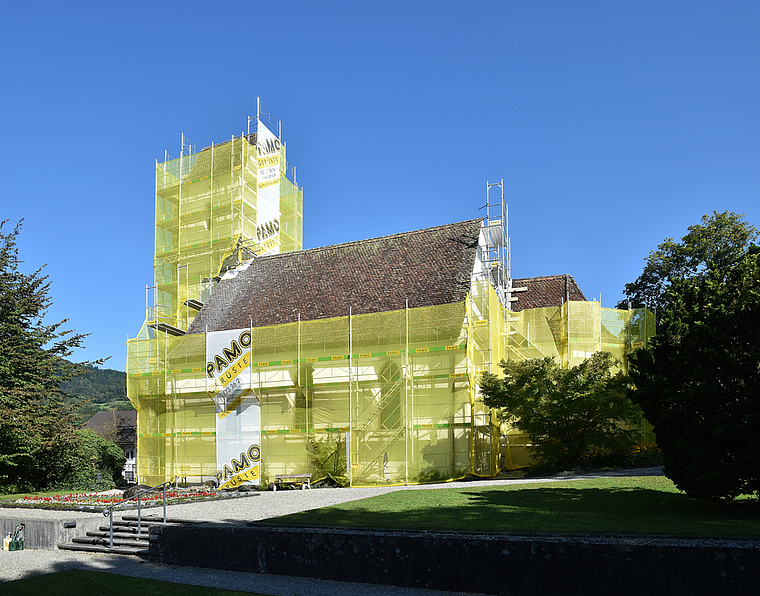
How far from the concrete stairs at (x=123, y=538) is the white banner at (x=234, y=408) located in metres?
11.2

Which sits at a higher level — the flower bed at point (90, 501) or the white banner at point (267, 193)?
the white banner at point (267, 193)

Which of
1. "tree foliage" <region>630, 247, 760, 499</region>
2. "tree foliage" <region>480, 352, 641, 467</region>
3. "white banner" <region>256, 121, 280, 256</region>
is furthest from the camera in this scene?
"white banner" <region>256, 121, 280, 256</region>

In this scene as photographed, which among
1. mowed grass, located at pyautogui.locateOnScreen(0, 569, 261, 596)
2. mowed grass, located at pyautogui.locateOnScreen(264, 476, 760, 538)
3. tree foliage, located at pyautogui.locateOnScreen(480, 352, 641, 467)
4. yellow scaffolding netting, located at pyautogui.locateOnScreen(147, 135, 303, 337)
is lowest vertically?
mowed grass, located at pyautogui.locateOnScreen(0, 569, 261, 596)

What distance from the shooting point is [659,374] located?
10.9 meters

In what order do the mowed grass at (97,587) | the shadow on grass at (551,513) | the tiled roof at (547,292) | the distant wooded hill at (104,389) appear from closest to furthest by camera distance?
1. the mowed grass at (97,587)
2. the shadow on grass at (551,513)
3. the tiled roof at (547,292)
4. the distant wooded hill at (104,389)

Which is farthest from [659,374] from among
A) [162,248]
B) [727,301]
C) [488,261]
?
[162,248]

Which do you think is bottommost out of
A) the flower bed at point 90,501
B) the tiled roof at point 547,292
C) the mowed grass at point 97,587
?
the flower bed at point 90,501

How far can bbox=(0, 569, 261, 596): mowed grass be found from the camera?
332 inches

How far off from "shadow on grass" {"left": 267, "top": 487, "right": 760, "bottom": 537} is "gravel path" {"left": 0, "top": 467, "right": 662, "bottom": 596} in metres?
1.29

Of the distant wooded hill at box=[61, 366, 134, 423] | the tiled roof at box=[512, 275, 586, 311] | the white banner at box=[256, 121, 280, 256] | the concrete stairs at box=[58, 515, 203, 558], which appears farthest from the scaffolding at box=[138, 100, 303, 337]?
the distant wooded hill at box=[61, 366, 134, 423]

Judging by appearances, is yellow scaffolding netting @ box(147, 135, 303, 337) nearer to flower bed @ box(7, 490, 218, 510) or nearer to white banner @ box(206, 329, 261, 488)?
white banner @ box(206, 329, 261, 488)

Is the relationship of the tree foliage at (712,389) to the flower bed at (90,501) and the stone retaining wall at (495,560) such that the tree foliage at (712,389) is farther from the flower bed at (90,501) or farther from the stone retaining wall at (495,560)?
the flower bed at (90,501)

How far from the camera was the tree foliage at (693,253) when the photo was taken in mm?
29078

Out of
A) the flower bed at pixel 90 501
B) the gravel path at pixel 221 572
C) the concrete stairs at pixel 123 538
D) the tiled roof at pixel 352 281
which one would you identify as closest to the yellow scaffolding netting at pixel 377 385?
the tiled roof at pixel 352 281
